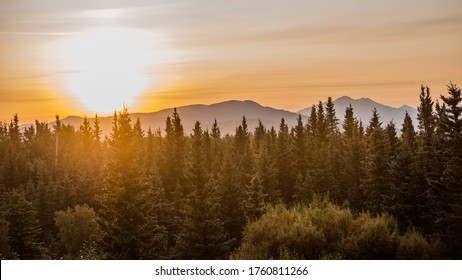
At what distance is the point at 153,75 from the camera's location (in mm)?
24406

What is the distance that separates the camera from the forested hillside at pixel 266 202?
21.2 m

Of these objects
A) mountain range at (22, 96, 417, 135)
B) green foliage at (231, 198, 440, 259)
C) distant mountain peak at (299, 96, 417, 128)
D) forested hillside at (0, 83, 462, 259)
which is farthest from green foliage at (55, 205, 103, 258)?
green foliage at (231, 198, 440, 259)

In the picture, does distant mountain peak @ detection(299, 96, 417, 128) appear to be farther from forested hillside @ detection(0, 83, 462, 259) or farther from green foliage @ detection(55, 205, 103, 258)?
green foliage @ detection(55, 205, 103, 258)

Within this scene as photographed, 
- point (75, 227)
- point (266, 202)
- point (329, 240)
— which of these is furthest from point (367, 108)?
point (329, 240)

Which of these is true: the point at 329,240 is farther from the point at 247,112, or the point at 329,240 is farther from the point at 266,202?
the point at 247,112

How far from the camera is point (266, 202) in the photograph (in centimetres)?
5253

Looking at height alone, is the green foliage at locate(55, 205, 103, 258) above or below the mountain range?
below

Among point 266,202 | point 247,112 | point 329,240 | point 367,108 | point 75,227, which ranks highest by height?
point 247,112

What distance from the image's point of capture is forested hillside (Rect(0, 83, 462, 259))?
21219mm

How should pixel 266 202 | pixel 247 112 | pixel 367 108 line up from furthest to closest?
pixel 247 112, pixel 367 108, pixel 266 202

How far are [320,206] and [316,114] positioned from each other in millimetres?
65531

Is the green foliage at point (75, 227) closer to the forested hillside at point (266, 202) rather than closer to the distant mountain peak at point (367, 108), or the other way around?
the forested hillside at point (266, 202)

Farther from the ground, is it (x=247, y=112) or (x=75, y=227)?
(x=247, y=112)
